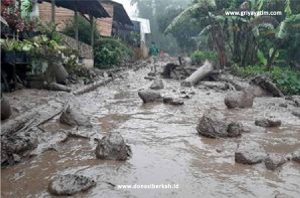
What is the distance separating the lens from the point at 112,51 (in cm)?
1981

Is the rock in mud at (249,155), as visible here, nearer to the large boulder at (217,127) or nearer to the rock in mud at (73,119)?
the large boulder at (217,127)

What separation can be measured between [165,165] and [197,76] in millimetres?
10839

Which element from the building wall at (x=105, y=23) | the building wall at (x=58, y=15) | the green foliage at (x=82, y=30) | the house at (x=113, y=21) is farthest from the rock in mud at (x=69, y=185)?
the building wall at (x=105, y=23)

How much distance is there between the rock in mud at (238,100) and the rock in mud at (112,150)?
5.05 m

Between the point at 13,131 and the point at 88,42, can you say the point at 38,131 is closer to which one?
the point at 13,131

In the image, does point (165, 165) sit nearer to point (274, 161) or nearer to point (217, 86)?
point (274, 161)

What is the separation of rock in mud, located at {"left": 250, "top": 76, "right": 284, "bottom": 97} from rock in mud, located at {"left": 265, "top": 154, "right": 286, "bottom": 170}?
7.49m

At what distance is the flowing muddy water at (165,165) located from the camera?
443cm

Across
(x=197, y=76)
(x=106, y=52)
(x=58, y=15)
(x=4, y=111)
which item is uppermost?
(x=58, y=15)

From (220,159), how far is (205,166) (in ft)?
1.28

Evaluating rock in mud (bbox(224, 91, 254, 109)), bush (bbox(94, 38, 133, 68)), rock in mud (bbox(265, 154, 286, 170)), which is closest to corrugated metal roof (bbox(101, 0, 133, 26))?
bush (bbox(94, 38, 133, 68))

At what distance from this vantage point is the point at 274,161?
5215 mm

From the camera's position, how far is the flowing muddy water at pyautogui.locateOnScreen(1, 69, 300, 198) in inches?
174

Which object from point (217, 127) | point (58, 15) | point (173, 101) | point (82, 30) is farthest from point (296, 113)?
point (58, 15)
